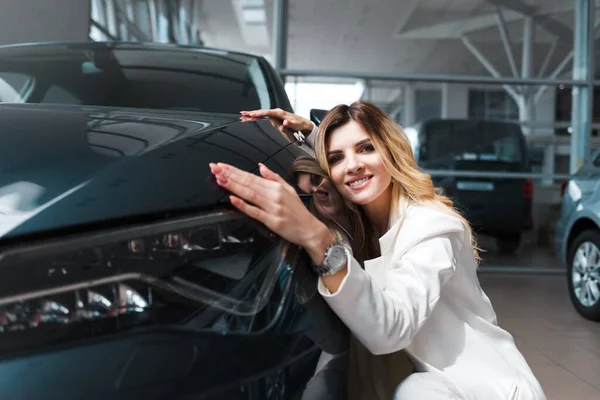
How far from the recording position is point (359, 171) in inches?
49.9

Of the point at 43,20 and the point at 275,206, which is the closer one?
the point at 275,206

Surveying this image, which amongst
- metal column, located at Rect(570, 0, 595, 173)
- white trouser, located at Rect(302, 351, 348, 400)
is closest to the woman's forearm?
white trouser, located at Rect(302, 351, 348, 400)

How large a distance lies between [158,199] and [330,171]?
21.7 inches

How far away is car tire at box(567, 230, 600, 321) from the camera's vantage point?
375 cm

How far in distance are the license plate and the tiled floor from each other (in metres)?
0.93

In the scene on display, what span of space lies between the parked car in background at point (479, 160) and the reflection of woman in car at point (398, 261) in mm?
4741

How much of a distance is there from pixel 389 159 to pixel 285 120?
272mm

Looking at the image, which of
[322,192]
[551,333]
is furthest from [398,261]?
[551,333]

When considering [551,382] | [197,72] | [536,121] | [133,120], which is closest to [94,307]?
[133,120]

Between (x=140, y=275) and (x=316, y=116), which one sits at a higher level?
(x=316, y=116)

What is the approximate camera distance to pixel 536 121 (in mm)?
5973

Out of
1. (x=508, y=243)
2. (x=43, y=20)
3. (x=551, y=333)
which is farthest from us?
(x=508, y=243)

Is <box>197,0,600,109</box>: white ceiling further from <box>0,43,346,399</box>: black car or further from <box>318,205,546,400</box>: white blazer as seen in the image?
<box>0,43,346,399</box>: black car

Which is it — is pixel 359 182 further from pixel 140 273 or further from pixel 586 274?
pixel 586 274
